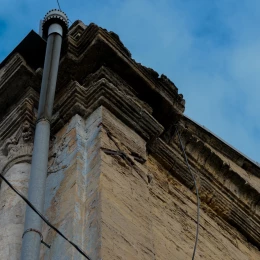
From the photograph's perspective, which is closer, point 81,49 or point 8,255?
point 8,255

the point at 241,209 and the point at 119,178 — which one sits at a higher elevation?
the point at 241,209

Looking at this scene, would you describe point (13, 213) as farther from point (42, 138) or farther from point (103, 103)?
point (103, 103)

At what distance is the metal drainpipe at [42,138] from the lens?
16.5ft

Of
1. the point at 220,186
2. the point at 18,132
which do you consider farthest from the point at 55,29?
the point at 220,186

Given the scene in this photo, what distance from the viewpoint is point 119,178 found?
20.5 feet

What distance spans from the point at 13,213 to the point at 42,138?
74cm

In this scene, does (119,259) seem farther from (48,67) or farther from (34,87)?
(34,87)

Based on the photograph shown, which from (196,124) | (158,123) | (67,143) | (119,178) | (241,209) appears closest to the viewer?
(119,178)

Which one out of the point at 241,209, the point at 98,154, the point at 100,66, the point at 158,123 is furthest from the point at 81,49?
the point at 241,209

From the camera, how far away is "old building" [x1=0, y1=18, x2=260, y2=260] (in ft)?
19.0

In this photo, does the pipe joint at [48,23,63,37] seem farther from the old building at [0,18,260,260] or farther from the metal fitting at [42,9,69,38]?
the old building at [0,18,260,260]

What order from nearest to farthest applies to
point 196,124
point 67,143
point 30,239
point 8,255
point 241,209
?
point 30,239 → point 8,255 → point 67,143 → point 241,209 → point 196,124

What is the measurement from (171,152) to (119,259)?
2.79 metres

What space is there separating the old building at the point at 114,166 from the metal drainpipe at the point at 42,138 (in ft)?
1.26
